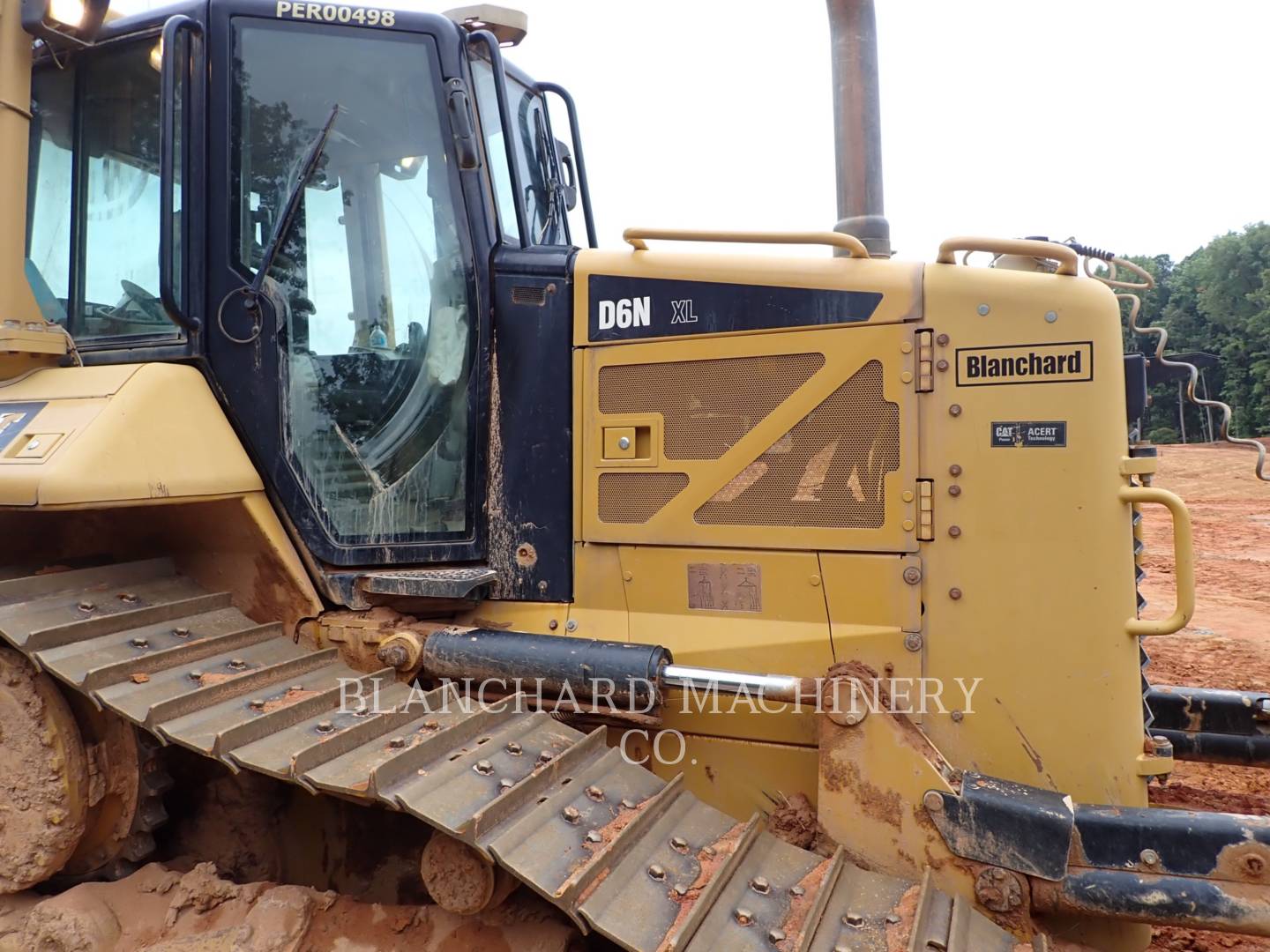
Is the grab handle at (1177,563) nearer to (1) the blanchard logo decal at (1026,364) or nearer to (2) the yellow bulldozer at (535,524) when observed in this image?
(2) the yellow bulldozer at (535,524)

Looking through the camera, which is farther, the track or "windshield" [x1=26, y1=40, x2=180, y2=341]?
"windshield" [x1=26, y1=40, x2=180, y2=341]

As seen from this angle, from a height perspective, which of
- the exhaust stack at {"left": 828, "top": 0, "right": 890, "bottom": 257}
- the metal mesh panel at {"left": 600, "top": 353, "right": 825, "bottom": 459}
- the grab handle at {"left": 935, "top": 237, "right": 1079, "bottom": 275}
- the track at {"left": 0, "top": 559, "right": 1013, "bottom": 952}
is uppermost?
the exhaust stack at {"left": 828, "top": 0, "right": 890, "bottom": 257}

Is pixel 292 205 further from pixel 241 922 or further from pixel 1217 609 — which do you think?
pixel 1217 609

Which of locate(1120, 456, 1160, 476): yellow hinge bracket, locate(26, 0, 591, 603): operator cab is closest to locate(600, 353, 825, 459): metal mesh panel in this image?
locate(26, 0, 591, 603): operator cab

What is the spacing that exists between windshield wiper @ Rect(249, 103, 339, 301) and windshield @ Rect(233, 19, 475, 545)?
14mm

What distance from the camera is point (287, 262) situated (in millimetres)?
3016

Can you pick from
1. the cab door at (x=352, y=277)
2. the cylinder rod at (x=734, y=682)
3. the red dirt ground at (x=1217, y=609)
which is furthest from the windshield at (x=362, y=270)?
the red dirt ground at (x=1217, y=609)

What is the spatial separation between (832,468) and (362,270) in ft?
5.11

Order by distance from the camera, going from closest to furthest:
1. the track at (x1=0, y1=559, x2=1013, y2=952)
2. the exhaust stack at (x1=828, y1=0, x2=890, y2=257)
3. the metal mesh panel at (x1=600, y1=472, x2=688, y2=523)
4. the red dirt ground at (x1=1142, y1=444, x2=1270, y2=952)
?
the track at (x1=0, y1=559, x2=1013, y2=952) → the metal mesh panel at (x1=600, y1=472, x2=688, y2=523) → the red dirt ground at (x1=1142, y1=444, x2=1270, y2=952) → the exhaust stack at (x1=828, y1=0, x2=890, y2=257)

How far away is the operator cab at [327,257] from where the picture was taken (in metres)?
2.99

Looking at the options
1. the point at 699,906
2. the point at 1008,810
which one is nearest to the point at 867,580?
the point at 1008,810

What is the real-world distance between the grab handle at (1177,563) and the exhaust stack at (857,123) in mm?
3512

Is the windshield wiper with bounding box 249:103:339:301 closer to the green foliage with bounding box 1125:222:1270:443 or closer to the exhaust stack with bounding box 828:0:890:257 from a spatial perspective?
the exhaust stack with bounding box 828:0:890:257

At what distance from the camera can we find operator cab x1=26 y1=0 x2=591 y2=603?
2986mm
